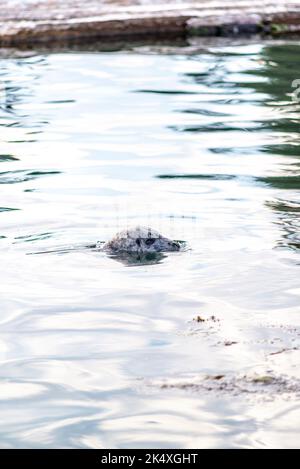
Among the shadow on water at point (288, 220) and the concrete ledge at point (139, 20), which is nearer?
the shadow on water at point (288, 220)

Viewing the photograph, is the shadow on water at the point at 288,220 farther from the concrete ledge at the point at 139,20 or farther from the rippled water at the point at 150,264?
the concrete ledge at the point at 139,20

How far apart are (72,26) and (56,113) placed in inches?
116

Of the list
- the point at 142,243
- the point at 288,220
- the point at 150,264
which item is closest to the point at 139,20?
the point at 288,220

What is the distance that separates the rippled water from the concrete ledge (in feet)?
4.52

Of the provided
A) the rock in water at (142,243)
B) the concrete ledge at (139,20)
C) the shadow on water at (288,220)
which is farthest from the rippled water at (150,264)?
the concrete ledge at (139,20)

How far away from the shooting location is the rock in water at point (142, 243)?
623 centimetres

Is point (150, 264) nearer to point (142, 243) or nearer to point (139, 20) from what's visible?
point (142, 243)

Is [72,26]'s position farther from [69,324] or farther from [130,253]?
[69,324]

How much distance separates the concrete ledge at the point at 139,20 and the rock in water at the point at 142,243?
642cm

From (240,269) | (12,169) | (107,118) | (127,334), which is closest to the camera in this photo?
(127,334)

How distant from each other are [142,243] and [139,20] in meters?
6.63

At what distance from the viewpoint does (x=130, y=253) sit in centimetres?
620

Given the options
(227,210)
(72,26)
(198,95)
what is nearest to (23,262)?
(227,210)

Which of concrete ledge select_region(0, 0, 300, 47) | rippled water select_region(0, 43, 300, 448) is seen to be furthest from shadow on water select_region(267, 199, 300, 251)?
concrete ledge select_region(0, 0, 300, 47)
